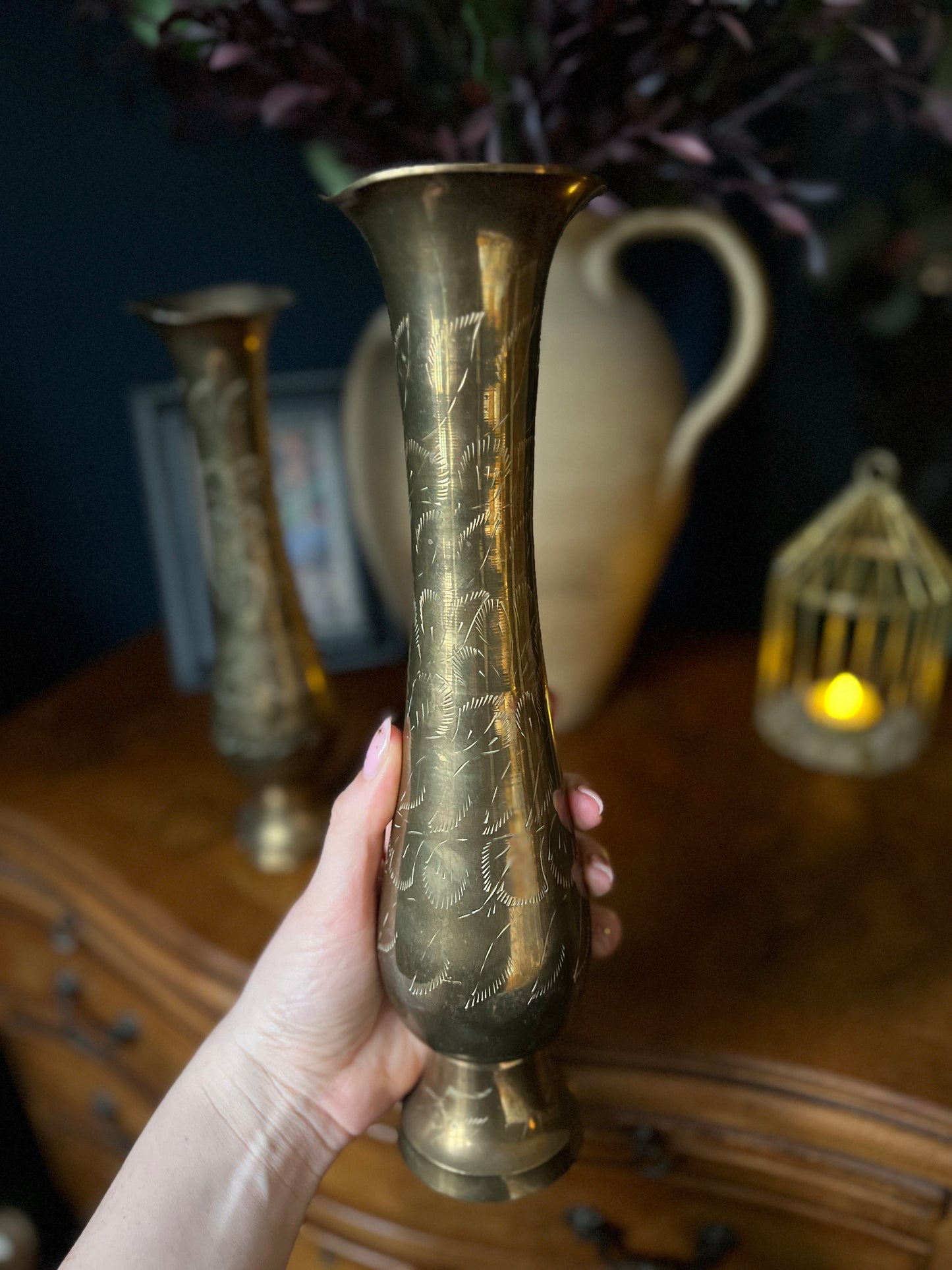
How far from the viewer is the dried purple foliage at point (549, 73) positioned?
0.58 m

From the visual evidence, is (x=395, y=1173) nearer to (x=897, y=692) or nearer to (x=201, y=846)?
(x=201, y=846)

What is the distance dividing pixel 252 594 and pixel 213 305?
0.22 metres

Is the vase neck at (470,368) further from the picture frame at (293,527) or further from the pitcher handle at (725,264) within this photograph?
the picture frame at (293,527)

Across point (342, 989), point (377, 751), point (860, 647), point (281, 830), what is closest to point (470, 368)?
point (377, 751)

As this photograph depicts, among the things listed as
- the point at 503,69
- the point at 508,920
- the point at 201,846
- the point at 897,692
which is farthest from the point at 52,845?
the point at 897,692

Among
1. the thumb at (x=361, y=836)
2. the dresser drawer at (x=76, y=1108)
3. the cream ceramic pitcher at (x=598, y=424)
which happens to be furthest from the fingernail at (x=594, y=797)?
the dresser drawer at (x=76, y=1108)

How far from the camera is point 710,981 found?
59 cm

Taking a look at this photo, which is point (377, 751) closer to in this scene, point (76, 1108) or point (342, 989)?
point (342, 989)

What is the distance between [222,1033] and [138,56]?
2.99ft

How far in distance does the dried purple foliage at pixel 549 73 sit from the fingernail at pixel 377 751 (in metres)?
0.40

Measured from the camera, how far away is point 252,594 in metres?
0.67

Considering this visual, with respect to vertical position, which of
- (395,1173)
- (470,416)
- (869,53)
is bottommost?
(395,1173)

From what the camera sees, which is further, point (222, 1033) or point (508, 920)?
point (222, 1033)

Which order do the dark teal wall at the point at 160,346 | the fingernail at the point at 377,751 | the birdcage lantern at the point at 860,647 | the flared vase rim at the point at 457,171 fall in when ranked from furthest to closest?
1. the dark teal wall at the point at 160,346
2. the birdcage lantern at the point at 860,647
3. the fingernail at the point at 377,751
4. the flared vase rim at the point at 457,171
